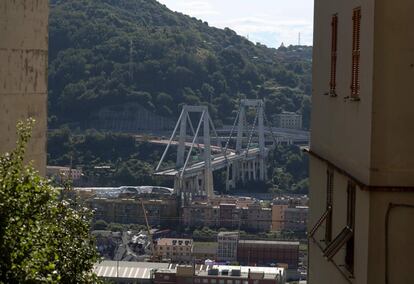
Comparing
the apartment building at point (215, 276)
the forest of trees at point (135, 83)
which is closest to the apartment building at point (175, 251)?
the apartment building at point (215, 276)

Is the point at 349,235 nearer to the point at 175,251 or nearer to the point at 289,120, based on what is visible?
the point at 175,251

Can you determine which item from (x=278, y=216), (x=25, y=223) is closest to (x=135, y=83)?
(x=278, y=216)

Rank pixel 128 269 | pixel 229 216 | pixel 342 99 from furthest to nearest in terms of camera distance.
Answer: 1. pixel 229 216
2. pixel 128 269
3. pixel 342 99

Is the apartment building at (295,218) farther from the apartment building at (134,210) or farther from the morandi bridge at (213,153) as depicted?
the morandi bridge at (213,153)

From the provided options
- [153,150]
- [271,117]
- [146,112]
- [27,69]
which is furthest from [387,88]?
[271,117]

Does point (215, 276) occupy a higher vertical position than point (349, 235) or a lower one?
lower

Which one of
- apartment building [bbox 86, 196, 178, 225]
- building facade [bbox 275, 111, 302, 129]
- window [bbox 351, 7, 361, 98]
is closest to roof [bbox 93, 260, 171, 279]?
apartment building [bbox 86, 196, 178, 225]

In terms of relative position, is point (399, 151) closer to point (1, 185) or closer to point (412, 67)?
point (412, 67)

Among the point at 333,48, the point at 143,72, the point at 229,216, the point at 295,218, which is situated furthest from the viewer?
the point at 143,72
